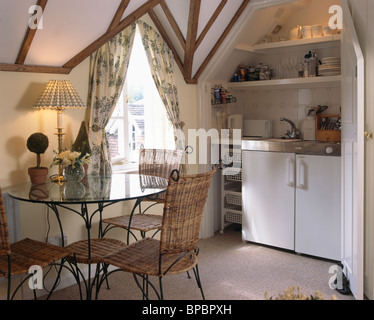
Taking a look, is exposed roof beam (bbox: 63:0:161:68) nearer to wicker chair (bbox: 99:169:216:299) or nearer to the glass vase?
the glass vase

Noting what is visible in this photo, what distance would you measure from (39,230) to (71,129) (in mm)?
784

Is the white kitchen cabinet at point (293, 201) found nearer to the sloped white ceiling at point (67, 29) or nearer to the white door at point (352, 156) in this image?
the white door at point (352, 156)

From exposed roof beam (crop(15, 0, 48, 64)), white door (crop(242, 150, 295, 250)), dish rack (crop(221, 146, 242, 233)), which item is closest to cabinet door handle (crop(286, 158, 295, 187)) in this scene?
white door (crop(242, 150, 295, 250))

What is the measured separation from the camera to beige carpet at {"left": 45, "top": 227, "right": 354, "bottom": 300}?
10.9ft

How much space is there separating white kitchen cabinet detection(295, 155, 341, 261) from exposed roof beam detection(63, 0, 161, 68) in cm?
183

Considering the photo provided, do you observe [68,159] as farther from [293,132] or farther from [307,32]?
[307,32]

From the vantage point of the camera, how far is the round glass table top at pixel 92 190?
2643mm

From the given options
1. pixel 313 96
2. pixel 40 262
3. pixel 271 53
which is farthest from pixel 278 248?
pixel 40 262

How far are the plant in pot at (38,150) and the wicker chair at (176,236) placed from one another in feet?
2.66

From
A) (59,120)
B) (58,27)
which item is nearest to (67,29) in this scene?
(58,27)

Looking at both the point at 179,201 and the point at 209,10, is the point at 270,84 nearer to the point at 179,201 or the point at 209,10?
the point at 209,10

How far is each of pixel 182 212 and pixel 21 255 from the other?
3.28 ft

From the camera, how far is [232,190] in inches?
193

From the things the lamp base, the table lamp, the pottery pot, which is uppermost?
the table lamp
